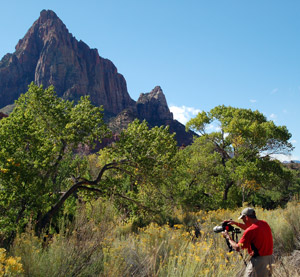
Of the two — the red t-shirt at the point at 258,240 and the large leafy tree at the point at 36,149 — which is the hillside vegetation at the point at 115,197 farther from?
the red t-shirt at the point at 258,240

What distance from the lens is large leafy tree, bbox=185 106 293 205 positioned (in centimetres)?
1731

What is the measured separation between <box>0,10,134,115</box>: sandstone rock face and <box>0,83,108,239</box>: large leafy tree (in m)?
140

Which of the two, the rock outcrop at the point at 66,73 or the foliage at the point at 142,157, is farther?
the rock outcrop at the point at 66,73

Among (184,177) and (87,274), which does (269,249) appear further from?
(184,177)

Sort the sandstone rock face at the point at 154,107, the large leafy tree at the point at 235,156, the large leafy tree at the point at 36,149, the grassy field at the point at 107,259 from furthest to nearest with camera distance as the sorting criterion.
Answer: the sandstone rock face at the point at 154,107, the large leafy tree at the point at 235,156, the large leafy tree at the point at 36,149, the grassy field at the point at 107,259

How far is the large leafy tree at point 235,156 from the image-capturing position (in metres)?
17.3

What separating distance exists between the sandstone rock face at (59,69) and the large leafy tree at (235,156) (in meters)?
135

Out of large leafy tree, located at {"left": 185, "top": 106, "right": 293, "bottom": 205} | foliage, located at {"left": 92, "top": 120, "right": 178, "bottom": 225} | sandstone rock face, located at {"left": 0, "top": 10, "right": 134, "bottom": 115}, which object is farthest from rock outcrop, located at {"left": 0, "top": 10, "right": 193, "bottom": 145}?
foliage, located at {"left": 92, "top": 120, "right": 178, "bottom": 225}

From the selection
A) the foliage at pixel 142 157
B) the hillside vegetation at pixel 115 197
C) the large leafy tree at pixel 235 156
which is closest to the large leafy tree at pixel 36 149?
the hillside vegetation at pixel 115 197

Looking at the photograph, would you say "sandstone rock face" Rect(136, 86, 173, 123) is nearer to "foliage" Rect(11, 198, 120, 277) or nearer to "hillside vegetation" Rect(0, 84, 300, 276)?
"hillside vegetation" Rect(0, 84, 300, 276)

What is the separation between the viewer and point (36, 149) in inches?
352

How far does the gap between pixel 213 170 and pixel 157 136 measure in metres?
9.77

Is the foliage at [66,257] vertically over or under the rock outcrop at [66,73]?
under

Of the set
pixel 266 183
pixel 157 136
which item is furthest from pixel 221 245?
pixel 266 183
